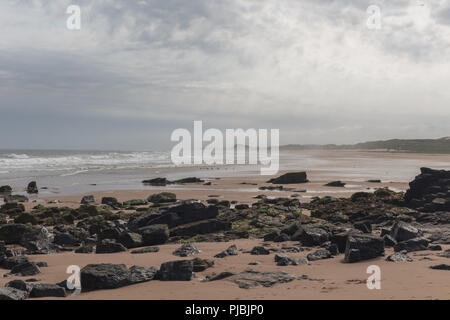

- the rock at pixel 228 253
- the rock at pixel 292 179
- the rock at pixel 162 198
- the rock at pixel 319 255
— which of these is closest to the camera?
the rock at pixel 319 255

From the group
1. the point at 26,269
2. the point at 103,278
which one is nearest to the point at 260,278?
the point at 103,278

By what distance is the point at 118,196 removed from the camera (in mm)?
32281

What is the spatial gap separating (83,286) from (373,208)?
17.5 m

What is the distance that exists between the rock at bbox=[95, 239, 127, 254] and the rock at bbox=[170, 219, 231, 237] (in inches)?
132

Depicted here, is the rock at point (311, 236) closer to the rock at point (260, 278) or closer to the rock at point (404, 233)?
the rock at point (404, 233)

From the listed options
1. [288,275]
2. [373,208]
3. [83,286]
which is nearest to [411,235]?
[288,275]

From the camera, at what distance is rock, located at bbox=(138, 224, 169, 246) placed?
15367mm

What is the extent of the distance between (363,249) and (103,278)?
7.21 m

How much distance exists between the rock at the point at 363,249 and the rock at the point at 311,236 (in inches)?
96.9

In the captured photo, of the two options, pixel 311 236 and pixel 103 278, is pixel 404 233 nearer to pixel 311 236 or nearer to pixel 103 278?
pixel 311 236

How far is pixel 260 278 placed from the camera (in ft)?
31.2

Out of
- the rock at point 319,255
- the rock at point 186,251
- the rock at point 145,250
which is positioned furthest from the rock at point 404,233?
the rock at point 145,250

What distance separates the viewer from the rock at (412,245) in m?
12.8

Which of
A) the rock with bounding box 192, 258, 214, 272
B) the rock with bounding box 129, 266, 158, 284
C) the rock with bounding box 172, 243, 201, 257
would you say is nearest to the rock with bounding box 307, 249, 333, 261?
the rock with bounding box 192, 258, 214, 272
